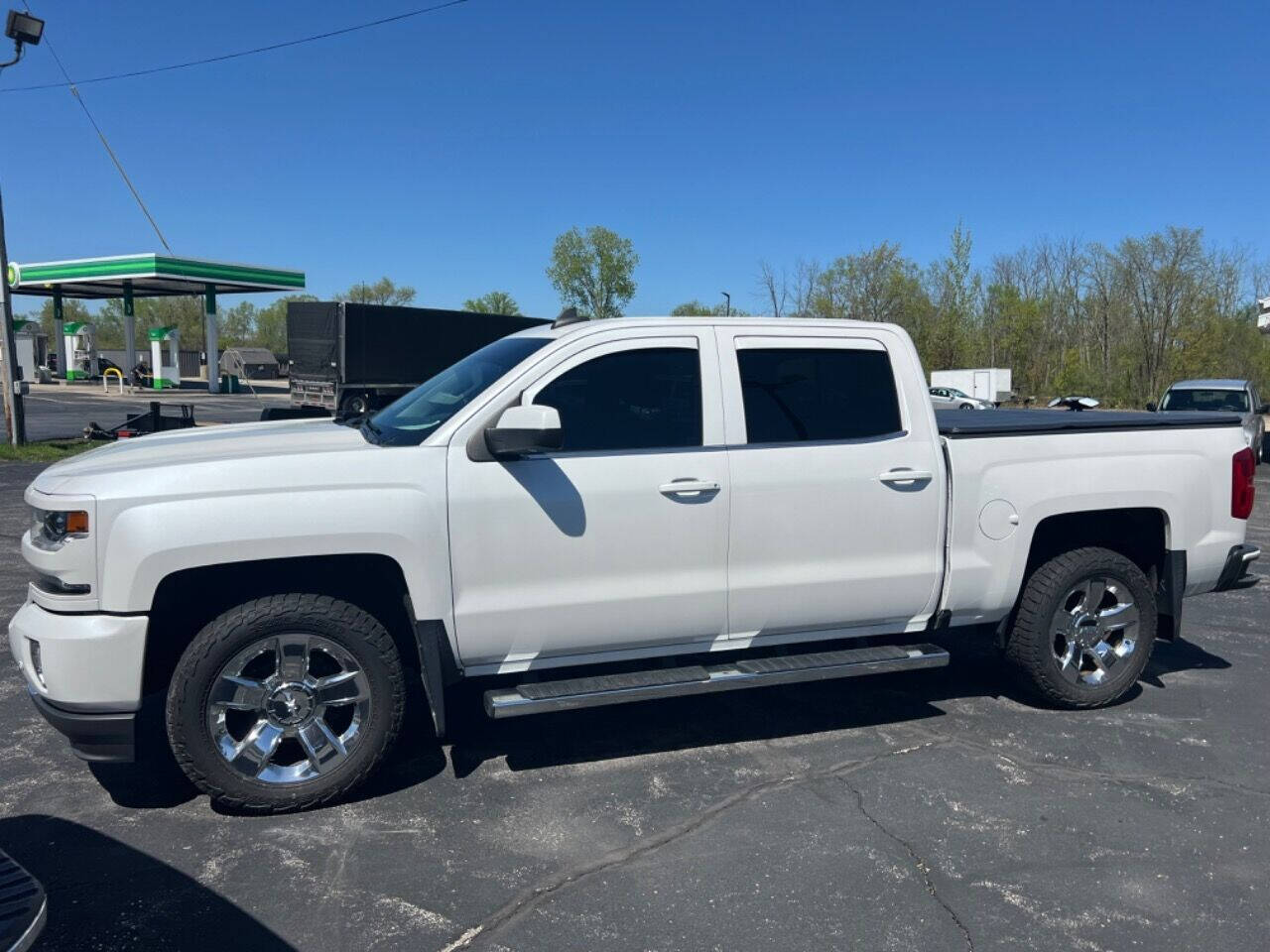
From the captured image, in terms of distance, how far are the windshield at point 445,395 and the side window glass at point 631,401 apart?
0.89ft

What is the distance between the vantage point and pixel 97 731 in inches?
141

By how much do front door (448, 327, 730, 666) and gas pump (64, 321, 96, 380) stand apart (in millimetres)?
55757

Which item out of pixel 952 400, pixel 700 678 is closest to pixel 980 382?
pixel 952 400

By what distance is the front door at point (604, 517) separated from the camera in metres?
3.95

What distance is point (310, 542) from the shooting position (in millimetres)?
3729

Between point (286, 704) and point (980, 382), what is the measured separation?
39.7 m

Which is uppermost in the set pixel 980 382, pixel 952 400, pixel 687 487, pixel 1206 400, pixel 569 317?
pixel 980 382

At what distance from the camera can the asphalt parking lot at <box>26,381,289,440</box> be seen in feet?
82.0

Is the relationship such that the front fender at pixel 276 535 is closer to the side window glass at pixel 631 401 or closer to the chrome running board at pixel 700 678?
the chrome running board at pixel 700 678

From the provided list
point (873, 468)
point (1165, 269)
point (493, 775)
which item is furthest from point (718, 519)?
point (1165, 269)

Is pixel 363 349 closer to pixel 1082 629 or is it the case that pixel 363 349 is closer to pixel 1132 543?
pixel 1132 543

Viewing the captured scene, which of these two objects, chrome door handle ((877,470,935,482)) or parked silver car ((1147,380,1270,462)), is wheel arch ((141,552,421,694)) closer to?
chrome door handle ((877,470,935,482))

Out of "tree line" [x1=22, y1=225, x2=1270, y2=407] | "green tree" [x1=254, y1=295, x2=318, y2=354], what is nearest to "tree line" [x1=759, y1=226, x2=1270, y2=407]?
"tree line" [x1=22, y1=225, x2=1270, y2=407]

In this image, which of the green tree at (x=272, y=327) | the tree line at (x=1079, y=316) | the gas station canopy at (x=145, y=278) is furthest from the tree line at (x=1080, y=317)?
the green tree at (x=272, y=327)
